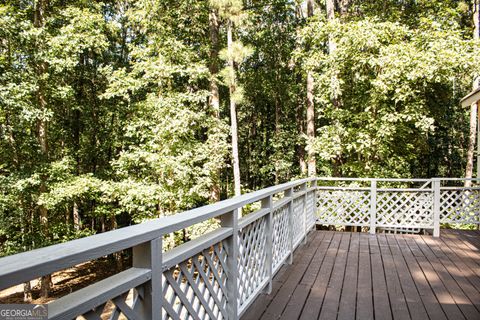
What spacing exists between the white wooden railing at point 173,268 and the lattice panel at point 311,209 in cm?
274

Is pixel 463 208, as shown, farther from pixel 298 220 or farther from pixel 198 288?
pixel 198 288

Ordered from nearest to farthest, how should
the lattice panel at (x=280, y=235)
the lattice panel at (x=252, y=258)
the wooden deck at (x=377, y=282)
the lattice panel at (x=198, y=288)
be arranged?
the lattice panel at (x=198, y=288)
the lattice panel at (x=252, y=258)
the wooden deck at (x=377, y=282)
the lattice panel at (x=280, y=235)

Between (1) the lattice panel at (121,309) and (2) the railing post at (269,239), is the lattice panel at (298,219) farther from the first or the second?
(1) the lattice panel at (121,309)

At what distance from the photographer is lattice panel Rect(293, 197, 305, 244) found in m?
4.78

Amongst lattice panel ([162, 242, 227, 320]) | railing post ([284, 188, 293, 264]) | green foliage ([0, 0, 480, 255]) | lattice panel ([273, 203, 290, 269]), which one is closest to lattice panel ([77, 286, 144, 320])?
lattice panel ([162, 242, 227, 320])

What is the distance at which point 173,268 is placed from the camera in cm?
164

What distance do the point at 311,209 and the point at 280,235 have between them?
2.60m

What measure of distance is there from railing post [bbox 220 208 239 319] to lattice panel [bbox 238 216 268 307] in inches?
9.7

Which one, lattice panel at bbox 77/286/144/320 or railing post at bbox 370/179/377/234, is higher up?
lattice panel at bbox 77/286/144/320

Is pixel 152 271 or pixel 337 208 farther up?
pixel 152 271

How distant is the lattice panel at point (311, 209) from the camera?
614 cm

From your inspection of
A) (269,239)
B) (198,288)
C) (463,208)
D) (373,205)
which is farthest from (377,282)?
(463,208)

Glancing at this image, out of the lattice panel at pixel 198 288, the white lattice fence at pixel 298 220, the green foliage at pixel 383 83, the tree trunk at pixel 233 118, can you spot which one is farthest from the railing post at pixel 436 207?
the tree trunk at pixel 233 118

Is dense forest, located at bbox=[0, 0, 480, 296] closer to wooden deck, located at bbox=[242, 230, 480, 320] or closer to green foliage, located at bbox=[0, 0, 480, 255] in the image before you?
green foliage, located at bbox=[0, 0, 480, 255]
